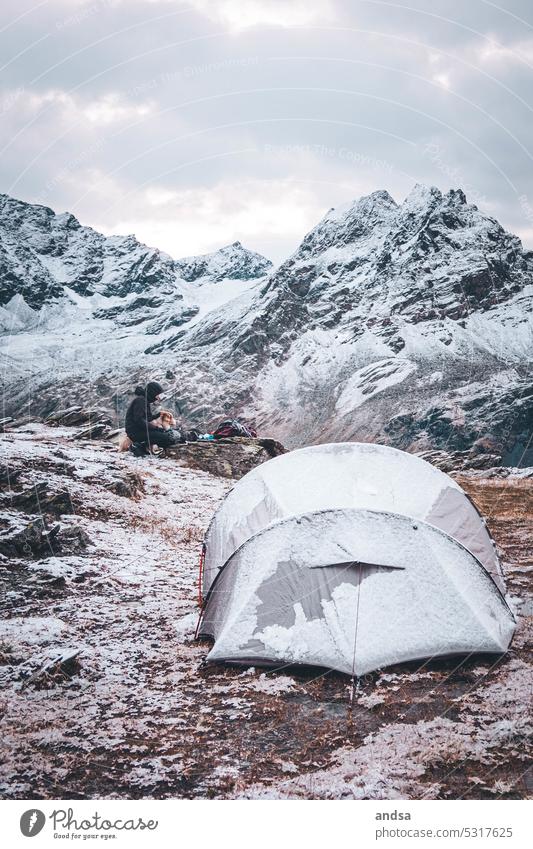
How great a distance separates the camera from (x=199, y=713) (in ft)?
16.4

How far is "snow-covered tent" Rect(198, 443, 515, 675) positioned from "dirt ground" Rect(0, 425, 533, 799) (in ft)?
0.87

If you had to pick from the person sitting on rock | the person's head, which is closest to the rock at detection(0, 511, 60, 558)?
the person sitting on rock

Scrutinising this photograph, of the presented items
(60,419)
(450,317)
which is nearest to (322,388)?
(450,317)

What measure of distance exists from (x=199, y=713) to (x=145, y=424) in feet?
48.6

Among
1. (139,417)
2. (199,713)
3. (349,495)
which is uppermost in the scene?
(139,417)

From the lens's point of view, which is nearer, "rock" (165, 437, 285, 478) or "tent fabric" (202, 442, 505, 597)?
"tent fabric" (202, 442, 505, 597)

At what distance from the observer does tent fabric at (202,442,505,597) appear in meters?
6.27

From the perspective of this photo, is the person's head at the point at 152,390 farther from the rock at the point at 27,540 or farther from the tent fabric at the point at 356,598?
the tent fabric at the point at 356,598

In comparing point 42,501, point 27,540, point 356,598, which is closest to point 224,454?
point 42,501

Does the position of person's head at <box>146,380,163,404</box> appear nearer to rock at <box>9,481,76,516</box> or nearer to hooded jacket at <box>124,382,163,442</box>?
hooded jacket at <box>124,382,163,442</box>

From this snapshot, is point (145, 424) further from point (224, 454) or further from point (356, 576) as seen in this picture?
point (356, 576)

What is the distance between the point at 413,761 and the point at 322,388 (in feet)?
593

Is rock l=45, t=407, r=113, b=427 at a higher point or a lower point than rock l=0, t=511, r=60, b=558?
higher

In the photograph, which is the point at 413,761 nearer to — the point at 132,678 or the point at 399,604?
the point at 399,604
